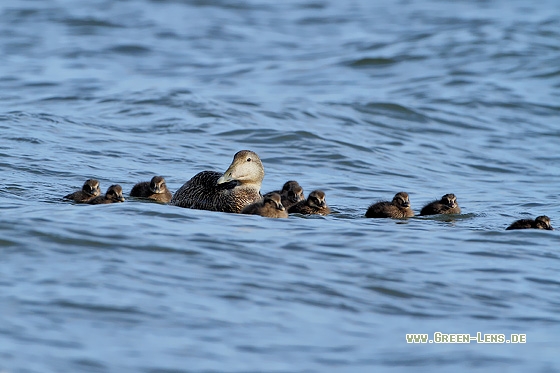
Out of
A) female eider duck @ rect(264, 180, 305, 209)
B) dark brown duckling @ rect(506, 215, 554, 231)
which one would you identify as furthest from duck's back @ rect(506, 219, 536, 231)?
female eider duck @ rect(264, 180, 305, 209)

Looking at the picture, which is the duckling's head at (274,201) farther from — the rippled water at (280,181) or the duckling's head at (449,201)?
the duckling's head at (449,201)

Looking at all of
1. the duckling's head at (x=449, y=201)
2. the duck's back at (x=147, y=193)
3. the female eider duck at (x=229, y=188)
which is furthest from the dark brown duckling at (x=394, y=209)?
the duck's back at (x=147, y=193)

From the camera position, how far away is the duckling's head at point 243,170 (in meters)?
10.9

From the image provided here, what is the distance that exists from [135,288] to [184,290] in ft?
1.18

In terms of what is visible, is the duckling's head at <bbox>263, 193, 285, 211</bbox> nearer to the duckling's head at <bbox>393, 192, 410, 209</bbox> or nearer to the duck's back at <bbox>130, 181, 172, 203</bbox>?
the duckling's head at <bbox>393, 192, 410, 209</bbox>

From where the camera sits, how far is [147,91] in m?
20.6

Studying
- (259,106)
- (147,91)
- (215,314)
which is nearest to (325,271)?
(215,314)

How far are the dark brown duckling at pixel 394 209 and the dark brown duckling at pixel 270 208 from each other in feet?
3.25

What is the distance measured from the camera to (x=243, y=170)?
1094 centimetres

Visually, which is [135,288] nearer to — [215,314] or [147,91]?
[215,314]

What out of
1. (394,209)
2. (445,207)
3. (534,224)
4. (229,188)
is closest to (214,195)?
(229,188)

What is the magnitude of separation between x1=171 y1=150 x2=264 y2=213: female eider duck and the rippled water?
0.53 meters

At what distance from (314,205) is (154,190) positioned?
191 centimetres

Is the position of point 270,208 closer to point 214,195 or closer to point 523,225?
point 214,195
